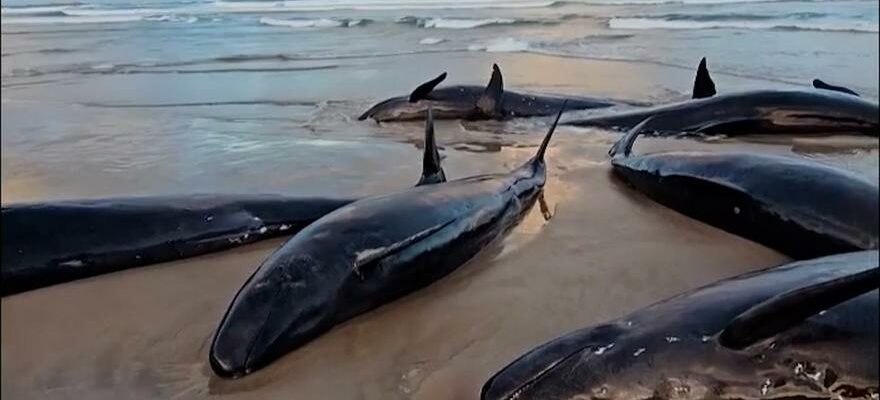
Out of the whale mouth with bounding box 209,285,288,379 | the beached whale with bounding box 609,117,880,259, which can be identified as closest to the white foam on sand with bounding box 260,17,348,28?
the beached whale with bounding box 609,117,880,259

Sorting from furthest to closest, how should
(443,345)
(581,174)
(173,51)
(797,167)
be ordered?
(173,51) < (581,174) < (797,167) < (443,345)

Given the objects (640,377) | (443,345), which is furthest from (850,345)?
(443,345)

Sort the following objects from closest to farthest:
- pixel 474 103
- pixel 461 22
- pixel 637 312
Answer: pixel 637 312 < pixel 474 103 < pixel 461 22

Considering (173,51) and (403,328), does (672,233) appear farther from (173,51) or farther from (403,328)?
(173,51)

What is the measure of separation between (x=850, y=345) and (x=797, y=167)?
1322mm

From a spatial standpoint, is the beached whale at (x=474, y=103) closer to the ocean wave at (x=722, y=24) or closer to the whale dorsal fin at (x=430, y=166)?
the ocean wave at (x=722, y=24)

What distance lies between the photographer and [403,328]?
9.20 feet

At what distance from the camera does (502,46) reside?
11.9 meters

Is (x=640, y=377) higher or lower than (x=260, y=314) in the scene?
higher

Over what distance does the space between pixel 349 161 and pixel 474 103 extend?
192 cm

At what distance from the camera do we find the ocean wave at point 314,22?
14336 millimetres

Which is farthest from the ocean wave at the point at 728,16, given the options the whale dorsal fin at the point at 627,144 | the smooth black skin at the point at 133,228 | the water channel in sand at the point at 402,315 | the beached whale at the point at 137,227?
the smooth black skin at the point at 133,228

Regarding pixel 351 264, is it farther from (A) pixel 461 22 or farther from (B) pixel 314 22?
(B) pixel 314 22

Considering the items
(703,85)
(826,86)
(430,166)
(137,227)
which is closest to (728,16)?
(703,85)
